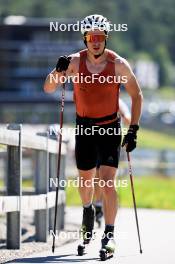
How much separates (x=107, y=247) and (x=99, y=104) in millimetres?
1242

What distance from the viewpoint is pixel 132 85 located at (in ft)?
30.7

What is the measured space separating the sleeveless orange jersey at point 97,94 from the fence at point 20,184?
743mm

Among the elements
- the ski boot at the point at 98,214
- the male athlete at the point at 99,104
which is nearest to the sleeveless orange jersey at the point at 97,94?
the male athlete at the point at 99,104

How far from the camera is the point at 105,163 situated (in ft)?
30.7

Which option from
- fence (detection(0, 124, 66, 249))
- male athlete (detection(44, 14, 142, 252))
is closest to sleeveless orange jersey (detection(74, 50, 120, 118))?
male athlete (detection(44, 14, 142, 252))

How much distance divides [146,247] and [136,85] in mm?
1738

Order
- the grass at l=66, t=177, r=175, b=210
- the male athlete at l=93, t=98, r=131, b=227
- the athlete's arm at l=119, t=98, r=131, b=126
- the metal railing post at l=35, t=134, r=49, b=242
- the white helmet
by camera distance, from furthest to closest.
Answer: the grass at l=66, t=177, r=175, b=210 → the athlete's arm at l=119, t=98, r=131, b=126 → the metal railing post at l=35, t=134, r=49, b=242 → the male athlete at l=93, t=98, r=131, b=227 → the white helmet

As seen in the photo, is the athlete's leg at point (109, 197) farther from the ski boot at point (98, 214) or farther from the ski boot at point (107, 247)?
the ski boot at point (98, 214)

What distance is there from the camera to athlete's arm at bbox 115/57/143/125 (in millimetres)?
9188

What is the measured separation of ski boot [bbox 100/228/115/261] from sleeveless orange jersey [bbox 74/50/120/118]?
3.44ft

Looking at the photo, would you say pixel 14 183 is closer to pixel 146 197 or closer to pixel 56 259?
pixel 56 259

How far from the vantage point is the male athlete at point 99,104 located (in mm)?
9219

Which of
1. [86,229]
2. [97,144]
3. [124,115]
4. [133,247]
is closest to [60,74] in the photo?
[97,144]

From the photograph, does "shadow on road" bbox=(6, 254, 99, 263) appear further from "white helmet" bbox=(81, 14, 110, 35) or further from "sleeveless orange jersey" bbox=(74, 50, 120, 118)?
"white helmet" bbox=(81, 14, 110, 35)
